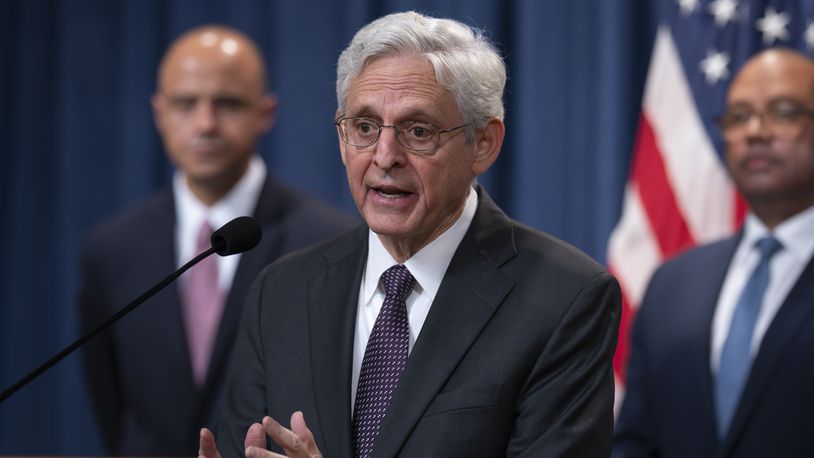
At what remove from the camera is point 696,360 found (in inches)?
119

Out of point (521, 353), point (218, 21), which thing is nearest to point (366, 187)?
point (521, 353)

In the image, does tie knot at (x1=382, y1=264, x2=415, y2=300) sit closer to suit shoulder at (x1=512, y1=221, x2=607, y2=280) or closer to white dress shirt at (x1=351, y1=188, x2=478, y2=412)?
white dress shirt at (x1=351, y1=188, x2=478, y2=412)

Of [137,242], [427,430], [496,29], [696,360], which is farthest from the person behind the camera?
[496,29]

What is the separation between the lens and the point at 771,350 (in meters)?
2.88

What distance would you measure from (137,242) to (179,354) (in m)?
0.37

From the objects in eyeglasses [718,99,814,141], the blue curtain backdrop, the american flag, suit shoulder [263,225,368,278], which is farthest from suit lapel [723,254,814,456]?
the blue curtain backdrop

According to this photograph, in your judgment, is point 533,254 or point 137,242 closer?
point 533,254

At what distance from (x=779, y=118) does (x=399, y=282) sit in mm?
1664

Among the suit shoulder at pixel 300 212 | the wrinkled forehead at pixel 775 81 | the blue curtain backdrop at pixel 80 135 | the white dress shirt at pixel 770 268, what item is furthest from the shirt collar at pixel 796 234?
the blue curtain backdrop at pixel 80 135

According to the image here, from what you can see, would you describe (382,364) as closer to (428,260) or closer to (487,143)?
(428,260)

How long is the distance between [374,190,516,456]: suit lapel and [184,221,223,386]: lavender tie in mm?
1372

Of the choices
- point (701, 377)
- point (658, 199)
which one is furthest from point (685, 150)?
point (701, 377)

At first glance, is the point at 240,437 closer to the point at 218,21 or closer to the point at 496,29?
the point at 496,29

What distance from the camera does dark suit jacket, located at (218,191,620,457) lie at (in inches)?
71.1
